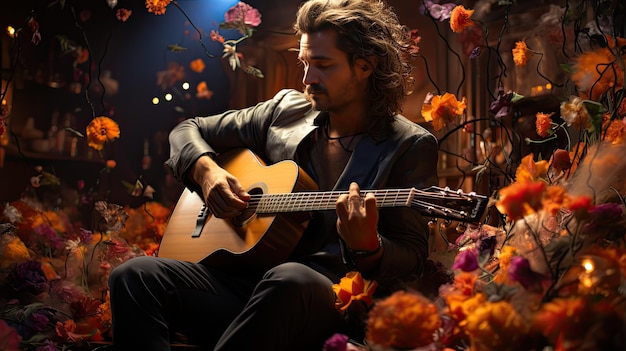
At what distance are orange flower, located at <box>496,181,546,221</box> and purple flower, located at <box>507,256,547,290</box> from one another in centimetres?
8

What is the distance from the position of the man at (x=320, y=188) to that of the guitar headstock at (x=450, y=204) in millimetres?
106

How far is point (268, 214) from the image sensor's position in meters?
1.85

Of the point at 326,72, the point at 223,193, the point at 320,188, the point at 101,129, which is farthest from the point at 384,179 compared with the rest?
the point at 101,129

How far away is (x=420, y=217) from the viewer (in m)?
1.85

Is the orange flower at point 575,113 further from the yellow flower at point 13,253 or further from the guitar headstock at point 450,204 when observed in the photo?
the yellow flower at point 13,253

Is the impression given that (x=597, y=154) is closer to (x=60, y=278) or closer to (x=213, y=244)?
(x=213, y=244)

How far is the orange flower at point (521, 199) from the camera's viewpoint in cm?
128

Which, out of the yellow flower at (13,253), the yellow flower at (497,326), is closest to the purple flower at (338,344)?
the yellow flower at (497,326)

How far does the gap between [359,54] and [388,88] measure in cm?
12

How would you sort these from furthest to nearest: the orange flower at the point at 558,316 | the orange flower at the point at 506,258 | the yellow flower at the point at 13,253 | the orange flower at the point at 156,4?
the orange flower at the point at 156,4, the yellow flower at the point at 13,253, the orange flower at the point at 506,258, the orange flower at the point at 558,316

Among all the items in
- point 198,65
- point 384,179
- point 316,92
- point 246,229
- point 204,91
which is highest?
point 316,92

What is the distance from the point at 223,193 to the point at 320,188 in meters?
0.26

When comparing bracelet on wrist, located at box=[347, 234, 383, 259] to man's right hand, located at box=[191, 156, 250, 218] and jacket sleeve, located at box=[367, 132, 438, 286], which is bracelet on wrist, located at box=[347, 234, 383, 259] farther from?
man's right hand, located at box=[191, 156, 250, 218]

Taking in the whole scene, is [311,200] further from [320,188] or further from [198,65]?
[198,65]
